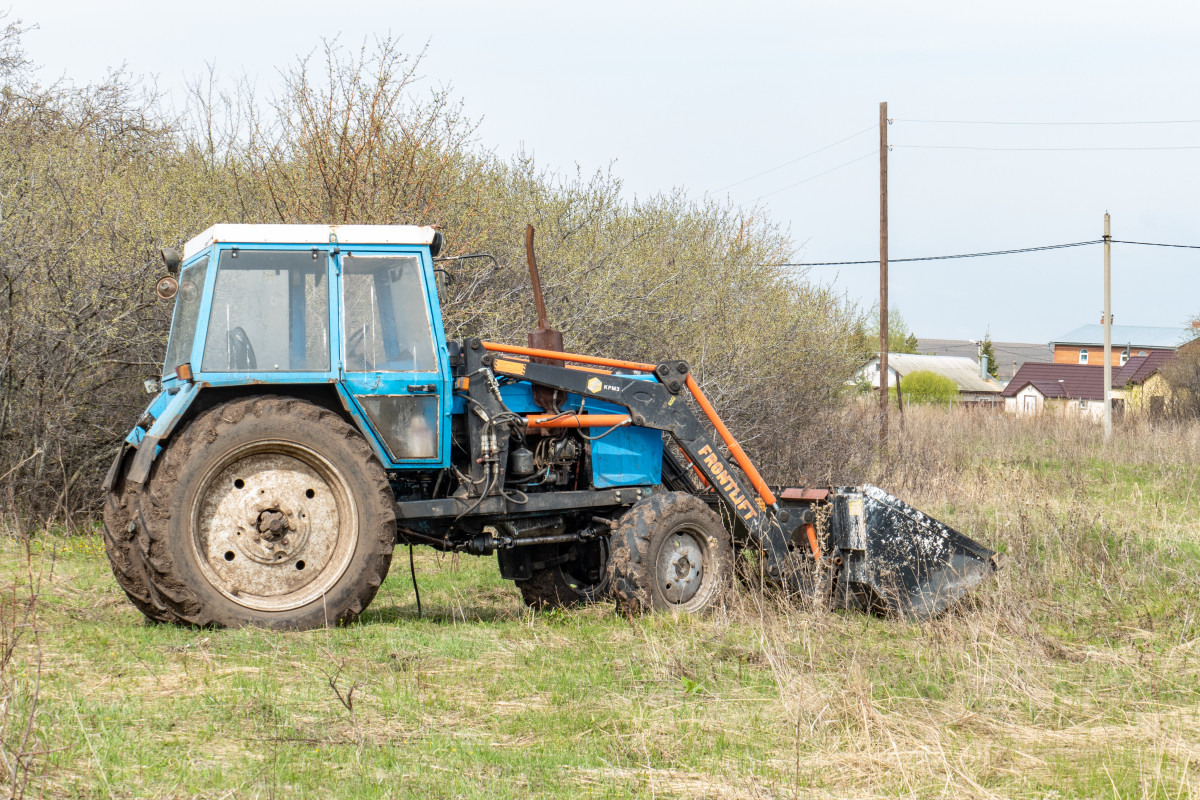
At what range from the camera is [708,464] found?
8.19 metres

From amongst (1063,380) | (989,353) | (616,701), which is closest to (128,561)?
(616,701)

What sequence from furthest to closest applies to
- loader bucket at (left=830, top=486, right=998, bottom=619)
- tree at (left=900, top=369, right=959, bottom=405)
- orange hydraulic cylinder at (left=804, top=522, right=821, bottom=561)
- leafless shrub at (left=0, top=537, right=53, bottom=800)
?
tree at (left=900, top=369, right=959, bottom=405), orange hydraulic cylinder at (left=804, top=522, right=821, bottom=561), loader bucket at (left=830, top=486, right=998, bottom=619), leafless shrub at (left=0, top=537, right=53, bottom=800)

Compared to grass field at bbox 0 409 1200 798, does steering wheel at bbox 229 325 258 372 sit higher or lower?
higher

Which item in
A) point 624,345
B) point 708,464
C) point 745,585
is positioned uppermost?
point 624,345

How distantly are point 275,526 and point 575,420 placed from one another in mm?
2171

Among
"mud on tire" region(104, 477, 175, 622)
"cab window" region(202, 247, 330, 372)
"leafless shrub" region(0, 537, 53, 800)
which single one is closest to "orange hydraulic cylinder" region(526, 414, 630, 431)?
"cab window" region(202, 247, 330, 372)

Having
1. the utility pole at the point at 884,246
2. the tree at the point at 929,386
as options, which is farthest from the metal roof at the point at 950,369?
the utility pole at the point at 884,246

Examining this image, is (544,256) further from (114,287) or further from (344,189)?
(114,287)

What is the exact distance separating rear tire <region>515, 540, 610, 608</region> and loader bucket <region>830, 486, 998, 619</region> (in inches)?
68.4

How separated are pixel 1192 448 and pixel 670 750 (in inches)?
722

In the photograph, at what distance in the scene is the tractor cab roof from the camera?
675 cm

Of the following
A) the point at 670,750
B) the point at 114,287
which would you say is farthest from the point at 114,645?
the point at 114,287

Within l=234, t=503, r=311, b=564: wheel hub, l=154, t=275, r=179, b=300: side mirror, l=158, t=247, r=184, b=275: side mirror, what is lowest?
l=234, t=503, r=311, b=564: wheel hub

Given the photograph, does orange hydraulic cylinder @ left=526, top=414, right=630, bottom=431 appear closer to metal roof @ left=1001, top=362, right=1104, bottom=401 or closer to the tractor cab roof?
the tractor cab roof
